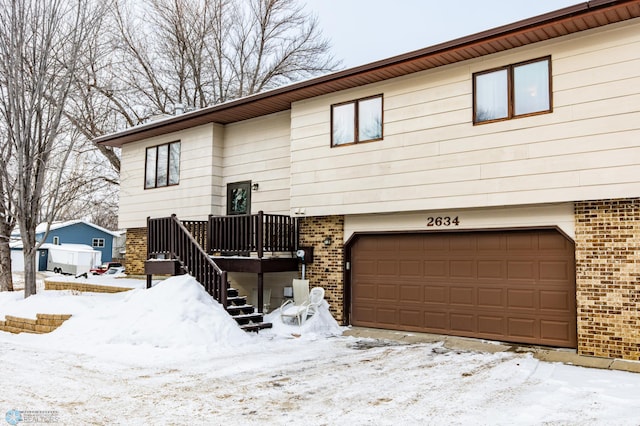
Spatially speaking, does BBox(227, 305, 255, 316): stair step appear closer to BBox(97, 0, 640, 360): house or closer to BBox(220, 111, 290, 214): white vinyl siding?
BBox(97, 0, 640, 360): house

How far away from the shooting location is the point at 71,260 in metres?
34.9

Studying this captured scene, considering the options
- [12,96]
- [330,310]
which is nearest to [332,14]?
[12,96]

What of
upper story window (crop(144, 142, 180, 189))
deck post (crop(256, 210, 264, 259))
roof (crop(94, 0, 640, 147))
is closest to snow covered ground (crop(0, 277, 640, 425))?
deck post (crop(256, 210, 264, 259))

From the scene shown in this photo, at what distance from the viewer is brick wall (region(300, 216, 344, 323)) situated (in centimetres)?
1144

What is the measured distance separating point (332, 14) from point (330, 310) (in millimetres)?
23748

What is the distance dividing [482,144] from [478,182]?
699mm

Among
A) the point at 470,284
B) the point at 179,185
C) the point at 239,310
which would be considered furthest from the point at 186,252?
the point at 470,284

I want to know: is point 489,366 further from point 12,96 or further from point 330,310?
point 12,96

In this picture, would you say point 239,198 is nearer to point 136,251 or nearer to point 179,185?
point 179,185

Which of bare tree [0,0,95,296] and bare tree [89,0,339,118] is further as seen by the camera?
bare tree [89,0,339,118]

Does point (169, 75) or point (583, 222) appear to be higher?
point (169, 75)

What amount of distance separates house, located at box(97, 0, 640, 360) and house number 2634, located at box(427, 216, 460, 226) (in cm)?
2

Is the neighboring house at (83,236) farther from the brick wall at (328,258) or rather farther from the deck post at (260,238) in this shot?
the brick wall at (328,258)

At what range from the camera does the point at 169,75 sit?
25.1m
